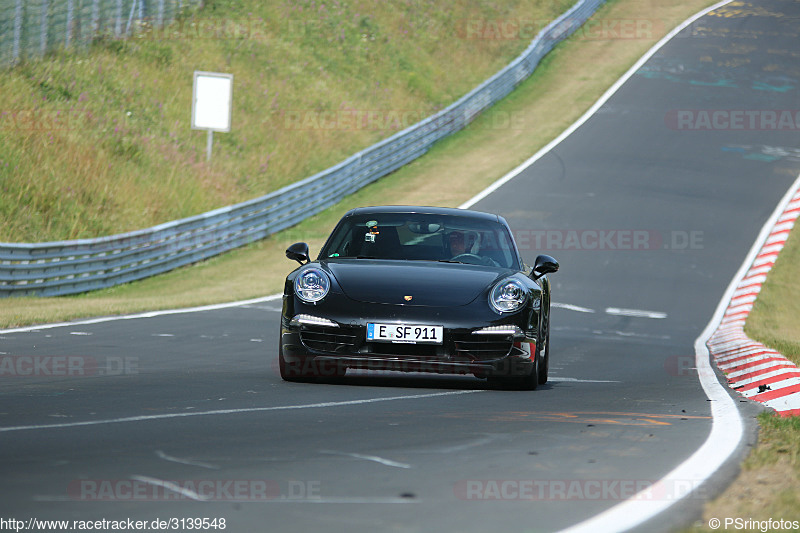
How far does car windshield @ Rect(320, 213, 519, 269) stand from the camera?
939cm

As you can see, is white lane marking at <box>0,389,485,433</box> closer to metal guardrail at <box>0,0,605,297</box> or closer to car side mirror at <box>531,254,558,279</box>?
car side mirror at <box>531,254,558,279</box>

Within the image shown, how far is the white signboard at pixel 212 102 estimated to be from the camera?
28219 millimetres

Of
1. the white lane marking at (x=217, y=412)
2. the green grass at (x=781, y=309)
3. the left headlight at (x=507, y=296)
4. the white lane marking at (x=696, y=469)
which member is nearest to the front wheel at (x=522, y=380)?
the left headlight at (x=507, y=296)

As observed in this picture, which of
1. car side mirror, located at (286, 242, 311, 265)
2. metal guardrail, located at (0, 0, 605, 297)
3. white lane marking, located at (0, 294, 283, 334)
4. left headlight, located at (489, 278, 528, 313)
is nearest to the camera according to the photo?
left headlight, located at (489, 278, 528, 313)

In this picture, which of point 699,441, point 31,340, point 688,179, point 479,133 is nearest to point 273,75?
point 479,133

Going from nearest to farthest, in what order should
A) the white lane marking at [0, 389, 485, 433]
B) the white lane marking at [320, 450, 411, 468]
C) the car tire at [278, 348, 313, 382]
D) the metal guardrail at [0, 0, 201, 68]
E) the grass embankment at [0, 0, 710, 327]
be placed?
the white lane marking at [320, 450, 411, 468] < the white lane marking at [0, 389, 485, 433] < the car tire at [278, 348, 313, 382] < the grass embankment at [0, 0, 710, 327] < the metal guardrail at [0, 0, 201, 68]

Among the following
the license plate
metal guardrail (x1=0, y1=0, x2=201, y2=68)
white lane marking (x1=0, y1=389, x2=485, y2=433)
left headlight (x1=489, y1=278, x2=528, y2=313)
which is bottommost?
white lane marking (x1=0, y1=389, x2=485, y2=433)

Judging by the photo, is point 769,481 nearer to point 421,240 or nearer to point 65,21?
point 421,240

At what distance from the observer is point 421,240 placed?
31.0 feet

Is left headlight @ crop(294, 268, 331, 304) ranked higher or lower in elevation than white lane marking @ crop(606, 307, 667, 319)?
higher

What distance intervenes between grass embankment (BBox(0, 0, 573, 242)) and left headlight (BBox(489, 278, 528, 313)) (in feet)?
49.3

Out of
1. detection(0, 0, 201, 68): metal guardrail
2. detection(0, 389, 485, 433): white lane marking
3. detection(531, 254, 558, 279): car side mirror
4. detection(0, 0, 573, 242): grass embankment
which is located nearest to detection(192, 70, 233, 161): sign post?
detection(0, 0, 573, 242): grass embankment

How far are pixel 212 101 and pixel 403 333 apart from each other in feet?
69.3

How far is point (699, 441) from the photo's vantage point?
612 centimetres
